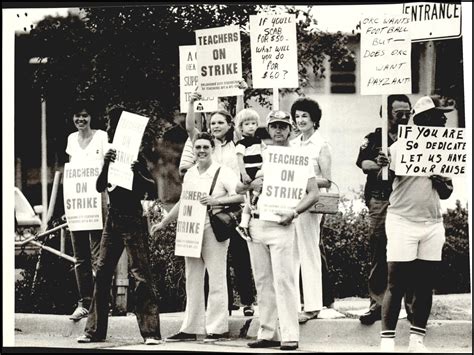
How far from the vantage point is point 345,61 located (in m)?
11.8

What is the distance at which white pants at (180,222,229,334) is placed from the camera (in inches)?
435

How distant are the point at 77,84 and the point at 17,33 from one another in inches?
30.1

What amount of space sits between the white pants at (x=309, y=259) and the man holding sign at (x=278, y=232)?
259 millimetres

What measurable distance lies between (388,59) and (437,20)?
1.71 ft

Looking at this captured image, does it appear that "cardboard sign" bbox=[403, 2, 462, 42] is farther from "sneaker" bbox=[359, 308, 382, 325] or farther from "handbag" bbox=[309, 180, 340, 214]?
"sneaker" bbox=[359, 308, 382, 325]

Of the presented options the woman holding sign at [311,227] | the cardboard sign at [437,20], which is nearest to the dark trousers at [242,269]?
the woman holding sign at [311,227]

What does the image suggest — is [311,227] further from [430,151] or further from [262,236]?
[430,151]

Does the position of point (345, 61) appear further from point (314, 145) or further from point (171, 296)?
point (171, 296)

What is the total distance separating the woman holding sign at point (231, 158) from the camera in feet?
37.1

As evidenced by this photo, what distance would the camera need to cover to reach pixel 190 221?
36.8 ft

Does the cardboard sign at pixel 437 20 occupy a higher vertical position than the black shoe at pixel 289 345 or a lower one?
higher

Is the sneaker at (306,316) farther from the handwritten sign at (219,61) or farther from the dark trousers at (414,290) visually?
the handwritten sign at (219,61)

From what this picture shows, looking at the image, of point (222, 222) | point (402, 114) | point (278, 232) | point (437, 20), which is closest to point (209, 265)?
point (222, 222)

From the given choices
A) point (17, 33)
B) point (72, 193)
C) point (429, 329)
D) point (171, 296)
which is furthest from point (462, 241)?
point (17, 33)
